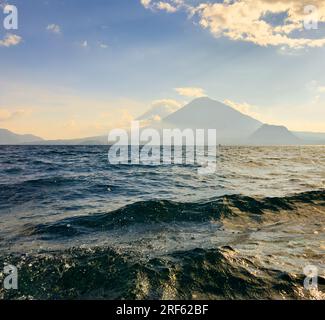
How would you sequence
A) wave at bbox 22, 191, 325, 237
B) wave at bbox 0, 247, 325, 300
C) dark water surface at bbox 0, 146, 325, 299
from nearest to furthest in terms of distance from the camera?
1. wave at bbox 0, 247, 325, 300
2. dark water surface at bbox 0, 146, 325, 299
3. wave at bbox 22, 191, 325, 237

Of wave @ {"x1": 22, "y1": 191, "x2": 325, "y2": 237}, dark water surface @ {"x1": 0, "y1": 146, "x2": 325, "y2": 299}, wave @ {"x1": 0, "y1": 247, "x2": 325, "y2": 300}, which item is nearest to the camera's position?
wave @ {"x1": 0, "y1": 247, "x2": 325, "y2": 300}

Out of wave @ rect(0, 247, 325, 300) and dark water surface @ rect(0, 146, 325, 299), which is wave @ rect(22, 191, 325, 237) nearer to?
dark water surface @ rect(0, 146, 325, 299)

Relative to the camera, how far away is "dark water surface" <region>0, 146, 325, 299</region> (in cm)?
697

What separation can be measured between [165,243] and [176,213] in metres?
3.63

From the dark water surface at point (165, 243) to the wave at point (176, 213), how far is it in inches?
1.6

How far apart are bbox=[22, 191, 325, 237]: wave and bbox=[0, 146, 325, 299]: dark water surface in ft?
0.13

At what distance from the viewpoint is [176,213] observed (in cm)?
1315

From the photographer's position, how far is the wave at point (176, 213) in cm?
1141

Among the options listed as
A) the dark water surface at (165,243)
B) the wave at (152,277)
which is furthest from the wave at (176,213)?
the wave at (152,277)

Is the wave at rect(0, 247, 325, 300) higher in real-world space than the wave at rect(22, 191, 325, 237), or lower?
lower

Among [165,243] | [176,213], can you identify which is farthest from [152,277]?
[176,213]

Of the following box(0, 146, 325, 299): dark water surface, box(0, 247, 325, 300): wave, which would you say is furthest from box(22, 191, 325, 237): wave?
box(0, 247, 325, 300): wave

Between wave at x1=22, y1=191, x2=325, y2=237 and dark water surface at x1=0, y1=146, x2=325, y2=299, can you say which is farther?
wave at x1=22, y1=191, x2=325, y2=237
